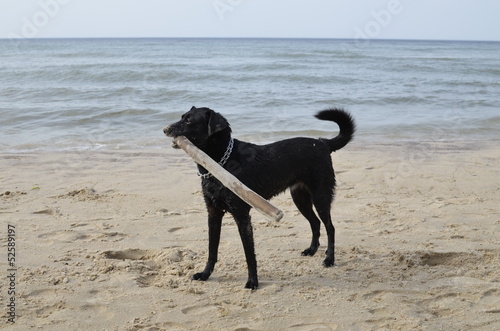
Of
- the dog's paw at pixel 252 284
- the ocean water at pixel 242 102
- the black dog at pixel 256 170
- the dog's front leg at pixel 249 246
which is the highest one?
the black dog at pixel 256 170

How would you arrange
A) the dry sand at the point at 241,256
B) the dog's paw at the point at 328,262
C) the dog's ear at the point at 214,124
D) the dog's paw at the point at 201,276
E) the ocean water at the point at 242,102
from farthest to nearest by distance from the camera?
the ocean water at the point at 242,102, the dog's paw at the point at 328,262, the dog's paw at the point at 201,276, the dog's ear at the point at 214,124, the dry sand at the point at 241,256

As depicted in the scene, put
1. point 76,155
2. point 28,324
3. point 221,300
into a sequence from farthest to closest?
point 76,155 < point 221,300 < point 28,324

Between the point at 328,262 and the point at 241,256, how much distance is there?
2.62 feet

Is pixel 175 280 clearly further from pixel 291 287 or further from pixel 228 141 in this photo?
pixel 228 141

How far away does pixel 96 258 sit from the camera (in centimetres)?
457

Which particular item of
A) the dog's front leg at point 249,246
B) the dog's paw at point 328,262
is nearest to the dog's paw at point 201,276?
Answer: the dog's front leg at point 249,246

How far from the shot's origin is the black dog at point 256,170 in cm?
406

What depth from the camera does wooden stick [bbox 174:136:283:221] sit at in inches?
133

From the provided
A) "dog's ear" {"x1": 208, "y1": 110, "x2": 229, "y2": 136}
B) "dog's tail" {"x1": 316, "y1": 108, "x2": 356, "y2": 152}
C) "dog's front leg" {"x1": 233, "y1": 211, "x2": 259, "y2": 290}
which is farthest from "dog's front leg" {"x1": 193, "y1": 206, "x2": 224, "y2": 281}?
"dog's tail" {"x1": 316, "y1": 108, "x2": 356, "y2": 152}

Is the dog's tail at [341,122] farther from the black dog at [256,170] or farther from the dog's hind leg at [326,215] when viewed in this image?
the dog's hind leg at [326,215]

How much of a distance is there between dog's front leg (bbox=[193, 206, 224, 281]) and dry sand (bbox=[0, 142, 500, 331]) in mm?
85

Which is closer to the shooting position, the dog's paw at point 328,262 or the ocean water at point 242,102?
the dog's paw at point 328,262

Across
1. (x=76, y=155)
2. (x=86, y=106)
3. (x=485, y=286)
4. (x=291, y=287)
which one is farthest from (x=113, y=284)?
(x=86, y=106)

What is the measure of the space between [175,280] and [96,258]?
32.5 inches
